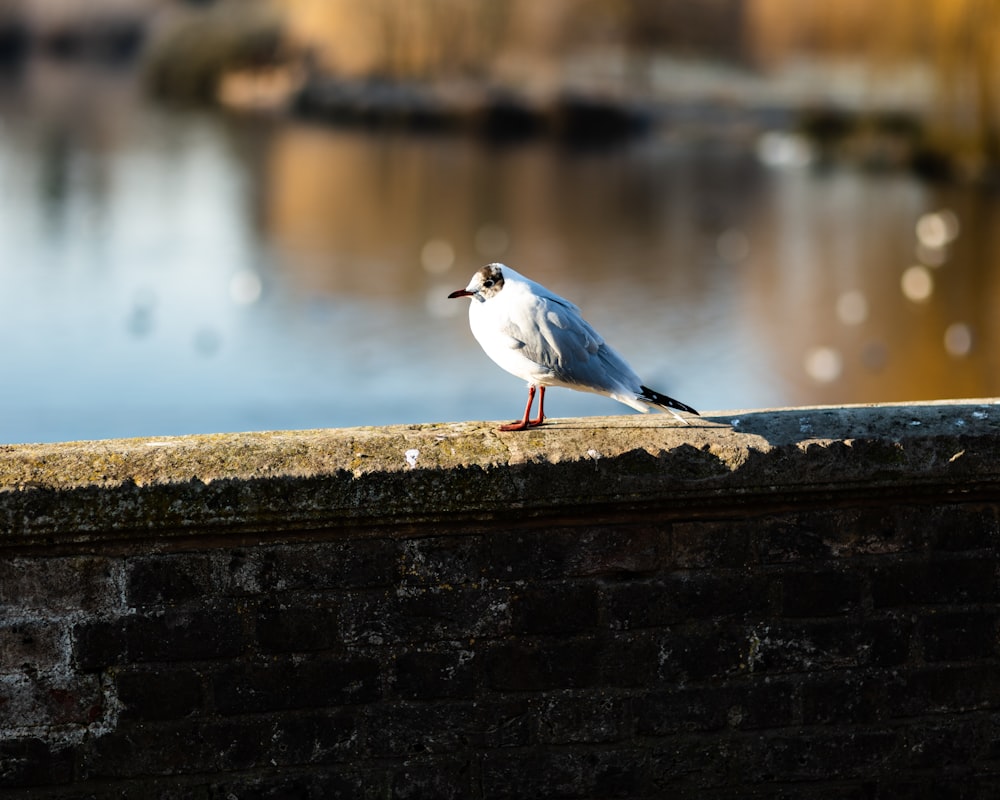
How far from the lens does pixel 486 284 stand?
3143mm

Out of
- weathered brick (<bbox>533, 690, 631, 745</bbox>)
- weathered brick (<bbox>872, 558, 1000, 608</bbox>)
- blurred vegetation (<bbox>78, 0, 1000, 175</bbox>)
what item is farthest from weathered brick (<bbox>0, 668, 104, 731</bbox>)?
blurred vegetation (<bbox>78, 0, 1000, 175</bbox>)

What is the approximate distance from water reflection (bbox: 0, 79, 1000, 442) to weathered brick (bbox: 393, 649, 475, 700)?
857 centimetres

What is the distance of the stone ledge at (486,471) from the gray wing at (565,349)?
10 centimetres

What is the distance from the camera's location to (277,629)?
9.62 feet

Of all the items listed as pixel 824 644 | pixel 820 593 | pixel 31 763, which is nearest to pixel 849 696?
pixel 824 644

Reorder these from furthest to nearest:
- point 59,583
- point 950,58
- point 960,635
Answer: point 950,58
point 960,635
point 59,583

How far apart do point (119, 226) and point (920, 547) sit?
806 inches

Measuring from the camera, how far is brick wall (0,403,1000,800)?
2855 mm

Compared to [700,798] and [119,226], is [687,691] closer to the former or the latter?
[700,798]

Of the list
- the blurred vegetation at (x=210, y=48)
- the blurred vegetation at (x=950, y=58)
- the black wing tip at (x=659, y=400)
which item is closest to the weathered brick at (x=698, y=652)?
the black wing tip at (x=659, y=400)

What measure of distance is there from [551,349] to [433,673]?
2.36 feet

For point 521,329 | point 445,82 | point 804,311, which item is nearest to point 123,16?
point 445,82

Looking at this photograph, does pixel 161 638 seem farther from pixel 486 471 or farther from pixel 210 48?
pixel 210 48

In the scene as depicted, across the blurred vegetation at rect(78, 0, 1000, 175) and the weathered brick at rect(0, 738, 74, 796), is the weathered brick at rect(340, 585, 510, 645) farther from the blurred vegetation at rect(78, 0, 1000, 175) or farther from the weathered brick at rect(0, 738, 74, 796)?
the blurred vegetation at rect(78, 0, 1000, 175)
